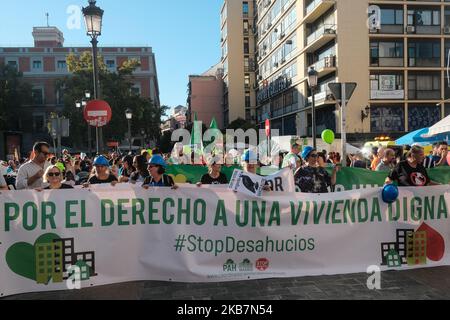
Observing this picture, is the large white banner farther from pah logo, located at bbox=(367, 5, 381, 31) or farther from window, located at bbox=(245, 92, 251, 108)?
window, located at bbox=(245, 92, 251, 108)

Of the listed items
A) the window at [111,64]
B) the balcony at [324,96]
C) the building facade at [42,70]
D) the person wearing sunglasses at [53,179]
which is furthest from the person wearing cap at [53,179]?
the window at [111,64]

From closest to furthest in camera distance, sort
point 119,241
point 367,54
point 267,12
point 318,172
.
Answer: point 119,241 < point 318,172 < point 367,54 < point 267,12

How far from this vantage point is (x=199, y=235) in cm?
512

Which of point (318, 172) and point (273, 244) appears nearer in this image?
point (273, 244)

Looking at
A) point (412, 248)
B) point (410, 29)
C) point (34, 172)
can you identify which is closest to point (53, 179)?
point (34, 172)

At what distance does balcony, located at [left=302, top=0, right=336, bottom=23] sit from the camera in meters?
36.2

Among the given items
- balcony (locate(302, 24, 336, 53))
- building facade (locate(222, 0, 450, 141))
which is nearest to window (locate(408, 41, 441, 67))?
building facade (locate(222, 0, 450, 141))

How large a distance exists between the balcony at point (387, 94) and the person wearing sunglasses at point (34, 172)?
33804mm

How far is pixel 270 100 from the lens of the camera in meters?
56.0

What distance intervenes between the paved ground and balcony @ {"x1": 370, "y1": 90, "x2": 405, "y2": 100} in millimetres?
33063

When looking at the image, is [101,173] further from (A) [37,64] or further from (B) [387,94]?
(A) [37,64]
